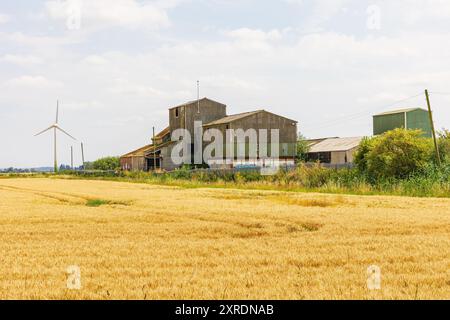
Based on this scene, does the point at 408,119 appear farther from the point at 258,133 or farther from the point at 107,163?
the point at 107,163

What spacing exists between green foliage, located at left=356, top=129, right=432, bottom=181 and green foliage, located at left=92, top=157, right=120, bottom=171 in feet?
214

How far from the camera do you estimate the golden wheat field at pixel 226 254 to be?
23.4ft

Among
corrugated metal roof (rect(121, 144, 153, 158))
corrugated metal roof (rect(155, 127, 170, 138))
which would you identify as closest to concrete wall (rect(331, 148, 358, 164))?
corrugated metal roof (rect(121, 144, 153, 158))

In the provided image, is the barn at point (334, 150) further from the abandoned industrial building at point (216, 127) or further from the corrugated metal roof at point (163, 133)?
the corrugated metal roof at point (163, 133)

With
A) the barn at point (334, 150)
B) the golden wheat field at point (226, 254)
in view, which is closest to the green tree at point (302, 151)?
the barn at point (334, 150)

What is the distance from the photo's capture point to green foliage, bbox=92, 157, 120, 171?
95.6m

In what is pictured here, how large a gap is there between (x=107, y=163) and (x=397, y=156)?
233 ft

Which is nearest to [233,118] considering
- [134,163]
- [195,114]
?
[195,114]

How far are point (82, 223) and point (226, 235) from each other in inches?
187

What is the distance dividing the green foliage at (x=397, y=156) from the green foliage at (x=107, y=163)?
65.2m

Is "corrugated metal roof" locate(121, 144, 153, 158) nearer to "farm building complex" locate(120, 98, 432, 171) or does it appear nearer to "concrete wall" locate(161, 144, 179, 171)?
"farm building complex" locate(120, 98, 432, 171)

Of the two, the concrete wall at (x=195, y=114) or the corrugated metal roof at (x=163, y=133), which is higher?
the concrete wall at (x=195, y=114)
